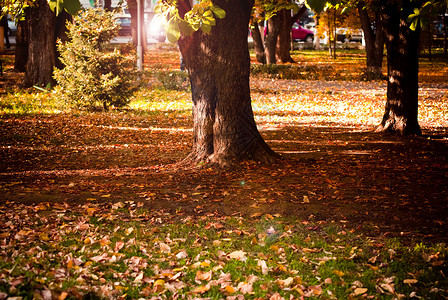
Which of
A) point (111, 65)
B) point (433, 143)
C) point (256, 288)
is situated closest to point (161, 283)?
point (256, 288)

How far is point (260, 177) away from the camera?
7477 millimetres

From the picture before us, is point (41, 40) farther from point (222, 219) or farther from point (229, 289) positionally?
point (229, 289)

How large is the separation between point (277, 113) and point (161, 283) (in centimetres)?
1159

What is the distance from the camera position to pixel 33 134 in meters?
11.6

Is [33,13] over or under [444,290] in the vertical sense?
over

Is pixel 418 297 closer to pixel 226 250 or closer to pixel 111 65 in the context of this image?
pixel 226 250

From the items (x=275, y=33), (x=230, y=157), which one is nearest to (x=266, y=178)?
(x=230, y=157)

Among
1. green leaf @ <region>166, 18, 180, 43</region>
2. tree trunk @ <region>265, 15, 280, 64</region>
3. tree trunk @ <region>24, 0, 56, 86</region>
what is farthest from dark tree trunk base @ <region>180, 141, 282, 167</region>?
tree trunk @ <region>265, 15, 280, 64</region>

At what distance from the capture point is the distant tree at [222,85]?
777cm

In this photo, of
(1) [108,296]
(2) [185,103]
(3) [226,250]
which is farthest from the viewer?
(2) [185,103]

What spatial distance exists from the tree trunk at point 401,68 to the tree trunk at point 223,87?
4.14 metres

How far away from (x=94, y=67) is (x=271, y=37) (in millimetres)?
14069

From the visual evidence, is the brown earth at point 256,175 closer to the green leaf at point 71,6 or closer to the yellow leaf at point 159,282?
the yellow leaf at point 159,282

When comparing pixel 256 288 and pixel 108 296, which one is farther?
pixel 256 288
